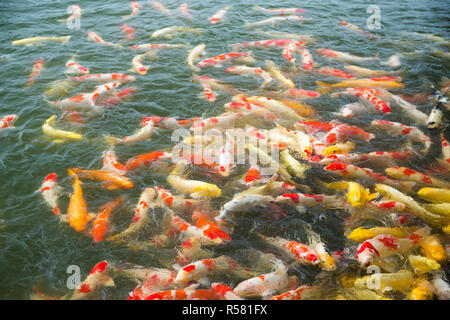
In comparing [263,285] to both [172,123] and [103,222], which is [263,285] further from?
[172,123]

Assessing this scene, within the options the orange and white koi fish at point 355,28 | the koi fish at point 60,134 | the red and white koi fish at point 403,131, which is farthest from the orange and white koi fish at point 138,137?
the orange and white koi fish at point 355,28

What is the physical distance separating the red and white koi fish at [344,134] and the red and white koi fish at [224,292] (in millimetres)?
3264

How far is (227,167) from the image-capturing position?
223 inches

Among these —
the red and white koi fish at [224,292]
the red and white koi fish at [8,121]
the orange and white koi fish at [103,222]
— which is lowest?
the red and white koi fish at [224,292]

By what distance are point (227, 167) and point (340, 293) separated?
2.53 meters

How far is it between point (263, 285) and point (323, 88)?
5.08 m

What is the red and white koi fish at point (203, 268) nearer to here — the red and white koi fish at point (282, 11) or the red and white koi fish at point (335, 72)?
the red and white koi fish at point (335, 72)

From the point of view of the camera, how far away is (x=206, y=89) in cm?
764

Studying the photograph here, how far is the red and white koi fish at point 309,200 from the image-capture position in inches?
199

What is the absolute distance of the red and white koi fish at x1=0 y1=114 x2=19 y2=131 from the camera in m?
6.85

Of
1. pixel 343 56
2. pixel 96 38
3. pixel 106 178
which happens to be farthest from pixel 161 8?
pixel 106 178

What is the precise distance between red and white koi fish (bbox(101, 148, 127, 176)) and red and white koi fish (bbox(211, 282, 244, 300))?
8.71 feet
